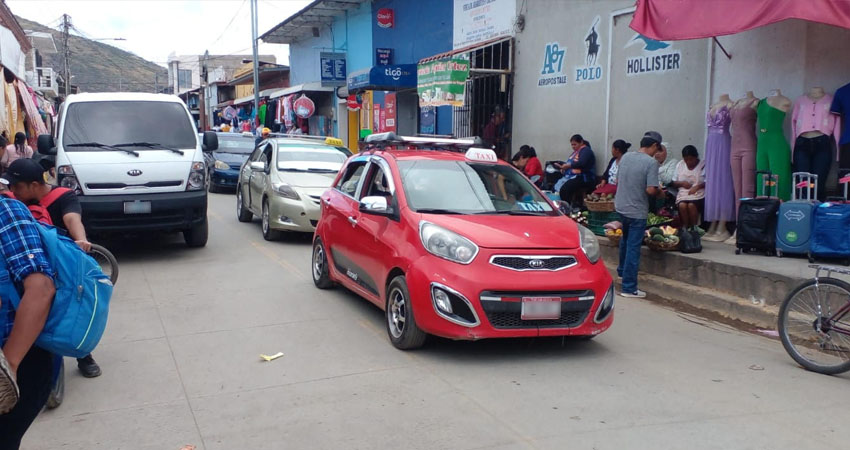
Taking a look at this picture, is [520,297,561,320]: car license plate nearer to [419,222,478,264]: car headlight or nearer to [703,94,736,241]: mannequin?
[419,222,478,264]: car headlight

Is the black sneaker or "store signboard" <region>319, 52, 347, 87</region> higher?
"store signboard" <region>319, 52, 347, 87</region>

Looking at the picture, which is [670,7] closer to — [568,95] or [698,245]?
[698,245]

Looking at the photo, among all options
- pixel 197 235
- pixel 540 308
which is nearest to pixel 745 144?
pixel 540 308

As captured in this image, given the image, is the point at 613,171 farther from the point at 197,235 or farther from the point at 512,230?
the point at 197,235

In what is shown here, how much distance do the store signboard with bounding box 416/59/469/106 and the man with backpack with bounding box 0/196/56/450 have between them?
11836 mm

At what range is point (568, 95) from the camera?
1355 cm

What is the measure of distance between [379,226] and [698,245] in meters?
4.14

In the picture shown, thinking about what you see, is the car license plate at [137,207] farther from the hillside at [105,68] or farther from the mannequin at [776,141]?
the hillside at [105,68]

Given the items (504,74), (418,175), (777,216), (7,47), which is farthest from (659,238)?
(7,47)

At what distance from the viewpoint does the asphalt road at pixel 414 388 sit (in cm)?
438

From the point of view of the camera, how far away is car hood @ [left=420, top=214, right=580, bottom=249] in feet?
19.1

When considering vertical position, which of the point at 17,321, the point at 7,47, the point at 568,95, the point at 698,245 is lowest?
the point at 698,245

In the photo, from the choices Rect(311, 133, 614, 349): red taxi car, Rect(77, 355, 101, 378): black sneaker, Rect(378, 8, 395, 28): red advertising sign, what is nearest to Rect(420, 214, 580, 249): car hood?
Rect(311, 133, 614, 349): red taxi car

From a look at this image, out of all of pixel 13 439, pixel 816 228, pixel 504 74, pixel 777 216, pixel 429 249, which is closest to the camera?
pixel 13 439
